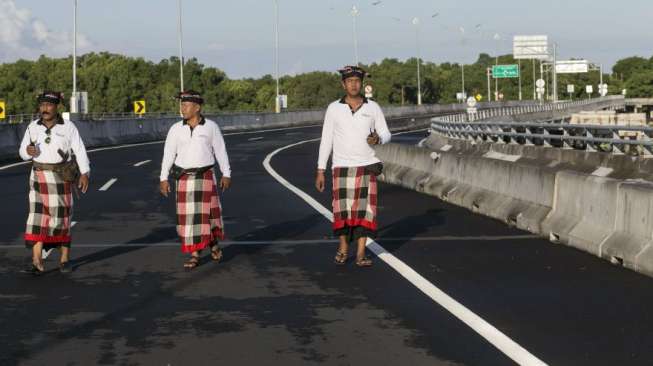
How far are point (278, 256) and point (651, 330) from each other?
486 centimetres

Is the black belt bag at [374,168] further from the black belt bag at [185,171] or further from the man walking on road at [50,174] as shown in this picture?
the man walking on road at [50,174]

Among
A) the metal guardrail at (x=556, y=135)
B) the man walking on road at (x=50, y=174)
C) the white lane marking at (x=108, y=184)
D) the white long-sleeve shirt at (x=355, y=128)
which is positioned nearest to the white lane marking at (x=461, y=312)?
the white long-sleeve shirt at (x=355, y=128)

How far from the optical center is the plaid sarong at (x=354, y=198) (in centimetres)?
1041

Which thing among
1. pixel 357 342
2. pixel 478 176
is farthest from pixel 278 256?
pixel 478 176

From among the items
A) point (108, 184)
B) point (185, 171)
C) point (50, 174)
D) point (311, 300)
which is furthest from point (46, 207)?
point (108, 184)

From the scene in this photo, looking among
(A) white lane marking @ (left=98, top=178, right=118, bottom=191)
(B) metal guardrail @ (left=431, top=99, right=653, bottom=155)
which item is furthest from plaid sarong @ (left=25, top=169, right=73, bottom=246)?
(B) metal guardrail @ (left=431, top=99, right=653, bottom=155)

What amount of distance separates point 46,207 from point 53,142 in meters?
0.60

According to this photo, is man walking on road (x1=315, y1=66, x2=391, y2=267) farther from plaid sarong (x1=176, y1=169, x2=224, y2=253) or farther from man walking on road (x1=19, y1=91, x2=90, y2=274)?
man walking on road (x1=19, y1=91, x2=90, y2=274)

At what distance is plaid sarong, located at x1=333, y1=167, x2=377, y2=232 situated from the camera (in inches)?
410

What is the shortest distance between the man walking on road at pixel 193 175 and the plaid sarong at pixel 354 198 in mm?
1079

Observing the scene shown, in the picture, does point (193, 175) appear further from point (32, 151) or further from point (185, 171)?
point (32, 151)

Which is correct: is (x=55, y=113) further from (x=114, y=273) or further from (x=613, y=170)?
(x=613, y=170)

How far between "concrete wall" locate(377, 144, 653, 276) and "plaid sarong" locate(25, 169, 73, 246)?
517cm

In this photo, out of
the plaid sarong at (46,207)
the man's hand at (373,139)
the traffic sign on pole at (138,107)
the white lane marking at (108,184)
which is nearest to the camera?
the plaid sarong at (46,207)
